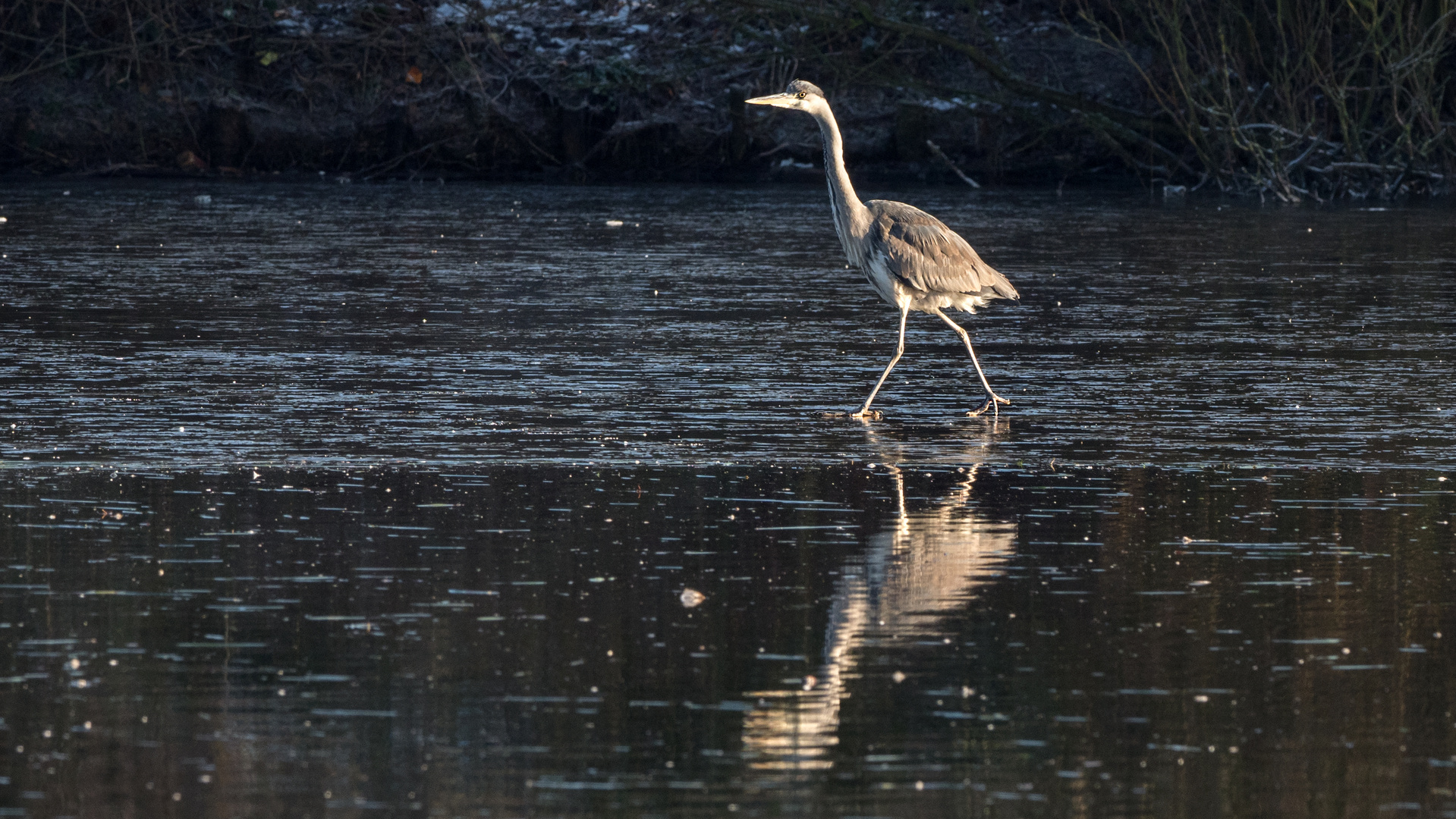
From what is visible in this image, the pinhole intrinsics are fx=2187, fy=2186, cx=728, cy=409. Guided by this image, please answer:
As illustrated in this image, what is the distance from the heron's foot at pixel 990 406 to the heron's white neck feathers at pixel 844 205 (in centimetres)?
114

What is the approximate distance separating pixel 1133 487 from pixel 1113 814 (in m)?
4.06

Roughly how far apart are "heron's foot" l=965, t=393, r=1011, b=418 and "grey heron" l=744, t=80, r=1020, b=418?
6cm

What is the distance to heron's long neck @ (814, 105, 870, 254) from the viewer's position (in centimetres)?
1157

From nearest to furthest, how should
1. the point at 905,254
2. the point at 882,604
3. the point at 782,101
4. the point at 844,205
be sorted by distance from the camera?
1. the point at 882,604
2. the point at 905,254
3. the point at 844,205
4. the point at 782,101

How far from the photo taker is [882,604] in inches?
261

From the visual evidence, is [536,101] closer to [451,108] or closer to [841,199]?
[451,108]

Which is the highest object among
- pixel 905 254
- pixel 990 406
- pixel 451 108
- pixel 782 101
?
Answer: pixel 782 101

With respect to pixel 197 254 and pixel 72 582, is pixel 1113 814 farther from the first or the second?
pixel 197 254

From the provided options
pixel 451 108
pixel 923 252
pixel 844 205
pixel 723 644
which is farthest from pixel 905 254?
pixel 451 108

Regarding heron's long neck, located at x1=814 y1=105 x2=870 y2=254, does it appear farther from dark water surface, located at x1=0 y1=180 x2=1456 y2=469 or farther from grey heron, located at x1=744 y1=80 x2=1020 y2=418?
dark water surface, located at x1=0 y1=180 x2=1456 y2=469

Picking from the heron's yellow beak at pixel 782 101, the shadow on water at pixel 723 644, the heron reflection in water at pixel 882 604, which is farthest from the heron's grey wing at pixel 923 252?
the shadow on water at pixel 723 644

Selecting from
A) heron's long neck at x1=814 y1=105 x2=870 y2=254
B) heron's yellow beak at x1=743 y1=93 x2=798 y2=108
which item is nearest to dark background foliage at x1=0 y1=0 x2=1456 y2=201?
heron's long neck at x1=814 y1=105 x2=870 y2=254

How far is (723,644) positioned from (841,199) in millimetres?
5782

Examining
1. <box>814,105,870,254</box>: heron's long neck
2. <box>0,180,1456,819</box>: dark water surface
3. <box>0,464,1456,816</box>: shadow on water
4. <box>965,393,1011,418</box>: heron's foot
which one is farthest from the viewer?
<box>814,105,870,254</box>: heron's long neck
